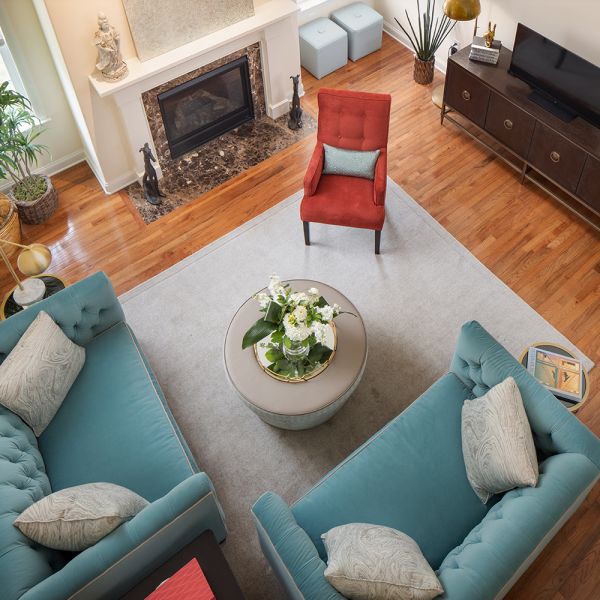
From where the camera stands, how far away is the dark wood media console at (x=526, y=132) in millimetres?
4379

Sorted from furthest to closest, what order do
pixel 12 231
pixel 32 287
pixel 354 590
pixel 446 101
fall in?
pixel 446 101
pixel 12 231
pixel 32 287
pixel 354 590

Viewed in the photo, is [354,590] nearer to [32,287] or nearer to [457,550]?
[457,550]

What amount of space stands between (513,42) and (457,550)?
3.89 m

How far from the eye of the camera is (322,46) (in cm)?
562

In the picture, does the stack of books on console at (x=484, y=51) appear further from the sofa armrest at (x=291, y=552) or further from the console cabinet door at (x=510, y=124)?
the sofa armrest at (x=291, y=552)

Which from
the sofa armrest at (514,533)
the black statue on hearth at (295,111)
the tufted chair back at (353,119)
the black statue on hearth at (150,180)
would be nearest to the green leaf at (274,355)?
the sofa armrest at (514,533)

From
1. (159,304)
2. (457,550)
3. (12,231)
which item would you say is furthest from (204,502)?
(12,231)

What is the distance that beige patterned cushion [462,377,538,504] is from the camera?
280cm

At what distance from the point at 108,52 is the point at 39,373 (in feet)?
7.34

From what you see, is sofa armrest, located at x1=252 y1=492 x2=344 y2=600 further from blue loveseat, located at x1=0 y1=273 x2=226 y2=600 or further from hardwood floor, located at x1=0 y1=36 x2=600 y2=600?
hardwood floor, located at x1=0 y1=36 x2=600 y2=600

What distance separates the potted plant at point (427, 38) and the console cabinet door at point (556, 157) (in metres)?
1.42

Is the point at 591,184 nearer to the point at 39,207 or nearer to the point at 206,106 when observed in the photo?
the point at 206,106

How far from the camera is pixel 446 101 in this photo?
17.2 feet

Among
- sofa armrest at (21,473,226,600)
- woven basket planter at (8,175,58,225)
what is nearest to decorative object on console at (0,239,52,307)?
woven basket planter at (8,175,58,225)
